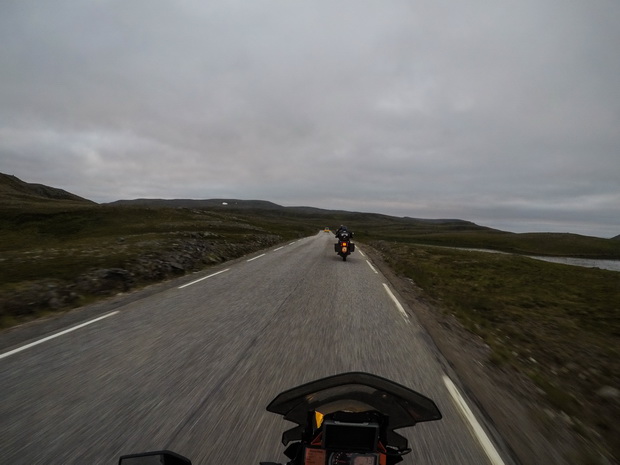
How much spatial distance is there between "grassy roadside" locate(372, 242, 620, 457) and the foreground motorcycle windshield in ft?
9.85

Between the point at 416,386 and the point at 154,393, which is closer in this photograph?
the point at 154,393

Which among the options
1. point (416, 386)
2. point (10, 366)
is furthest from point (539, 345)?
point (10, 366)

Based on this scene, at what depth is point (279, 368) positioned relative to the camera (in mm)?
4438

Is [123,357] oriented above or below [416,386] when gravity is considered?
below

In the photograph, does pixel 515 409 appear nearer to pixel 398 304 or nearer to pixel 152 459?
pixel 152 459

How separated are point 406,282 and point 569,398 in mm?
8675

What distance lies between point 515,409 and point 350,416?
322cm

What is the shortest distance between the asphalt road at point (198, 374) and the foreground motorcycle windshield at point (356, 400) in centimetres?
110

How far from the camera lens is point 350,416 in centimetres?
191

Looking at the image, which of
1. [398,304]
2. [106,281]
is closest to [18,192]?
[106,281]

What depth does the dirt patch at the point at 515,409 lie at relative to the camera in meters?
3.14

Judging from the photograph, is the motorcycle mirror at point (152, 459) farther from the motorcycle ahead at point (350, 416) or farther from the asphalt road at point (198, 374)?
the asphalt road at point (198, 374)

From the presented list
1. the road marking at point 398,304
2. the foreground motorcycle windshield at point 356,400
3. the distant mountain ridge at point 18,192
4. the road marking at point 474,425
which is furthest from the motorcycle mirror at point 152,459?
the distant mountain ridge at point 18,192

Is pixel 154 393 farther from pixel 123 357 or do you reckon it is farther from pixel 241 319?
pixel 241 319
